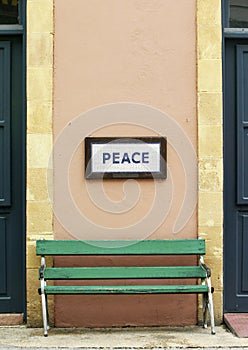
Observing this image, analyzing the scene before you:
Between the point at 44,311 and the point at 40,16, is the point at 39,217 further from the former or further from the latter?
the point at 40,16

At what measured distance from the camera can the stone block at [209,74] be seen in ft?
22.3

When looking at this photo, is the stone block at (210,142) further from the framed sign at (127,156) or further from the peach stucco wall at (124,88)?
the framed sign at (127,156)

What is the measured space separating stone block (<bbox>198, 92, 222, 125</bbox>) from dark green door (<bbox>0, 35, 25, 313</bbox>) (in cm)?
169

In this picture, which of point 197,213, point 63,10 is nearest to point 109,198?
point 197,213

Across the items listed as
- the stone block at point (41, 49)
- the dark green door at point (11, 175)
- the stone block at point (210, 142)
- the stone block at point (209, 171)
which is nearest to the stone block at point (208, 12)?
the stone block at point (210, 142)

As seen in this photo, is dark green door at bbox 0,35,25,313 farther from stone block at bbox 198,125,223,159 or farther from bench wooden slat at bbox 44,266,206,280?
stone block at bbox 198,125,223,159

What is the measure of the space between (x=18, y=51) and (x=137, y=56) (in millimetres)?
1154

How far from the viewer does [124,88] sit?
6.79 m

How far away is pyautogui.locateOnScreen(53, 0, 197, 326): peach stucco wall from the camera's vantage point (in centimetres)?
676

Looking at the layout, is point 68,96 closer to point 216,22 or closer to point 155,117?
point 155,117

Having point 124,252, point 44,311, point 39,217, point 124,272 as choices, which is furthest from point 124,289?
point 39,217

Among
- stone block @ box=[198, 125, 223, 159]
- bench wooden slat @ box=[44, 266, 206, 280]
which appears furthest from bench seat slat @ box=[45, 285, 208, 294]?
stone block @ box=[198, 125, 223, 159]

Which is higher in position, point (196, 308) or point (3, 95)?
point (3, 95)

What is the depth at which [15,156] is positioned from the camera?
6.95 m
